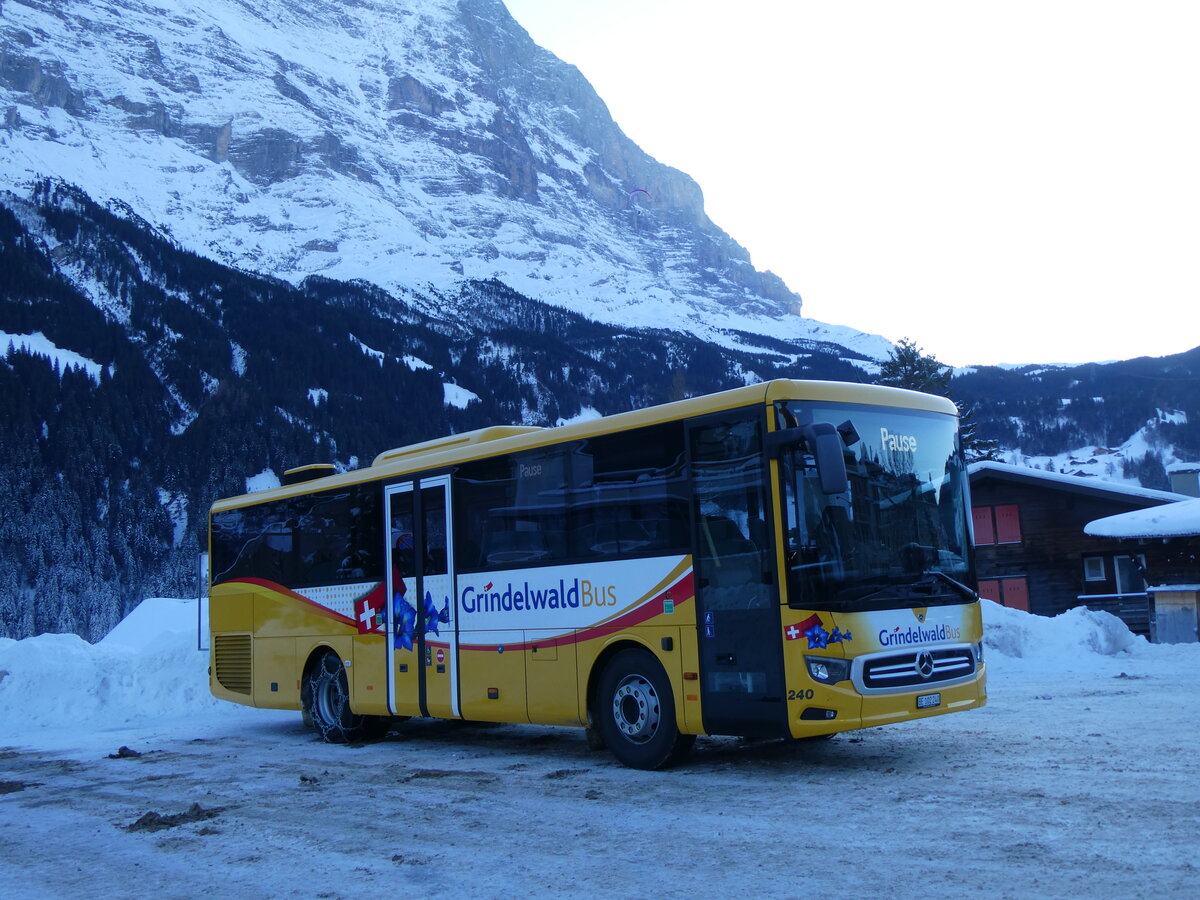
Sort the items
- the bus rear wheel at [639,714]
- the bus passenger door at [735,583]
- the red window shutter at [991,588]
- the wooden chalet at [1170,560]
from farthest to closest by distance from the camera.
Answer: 1. the red window shutter at [991,588]
2. the wooden chalet at [1170,560]
3. the bus rear wheel at [639,714]
4. the bus passenger door at [735,583]

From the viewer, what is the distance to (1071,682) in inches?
586

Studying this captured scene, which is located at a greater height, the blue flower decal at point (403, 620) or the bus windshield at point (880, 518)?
the bus windshield at point (880, 518)

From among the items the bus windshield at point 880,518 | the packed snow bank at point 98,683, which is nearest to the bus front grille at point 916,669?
the bus windshield at point 880,518

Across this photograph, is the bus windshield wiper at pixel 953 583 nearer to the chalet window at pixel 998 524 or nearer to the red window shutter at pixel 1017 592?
the chalet window at pixel 998 524

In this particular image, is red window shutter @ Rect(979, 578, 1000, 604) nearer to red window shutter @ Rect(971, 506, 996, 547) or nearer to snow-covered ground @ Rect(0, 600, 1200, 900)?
red window shutter @ Rect(971, 506, 996, 547)

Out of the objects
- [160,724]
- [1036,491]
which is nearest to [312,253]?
[1036,491]

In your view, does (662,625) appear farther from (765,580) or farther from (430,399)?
(430,399)

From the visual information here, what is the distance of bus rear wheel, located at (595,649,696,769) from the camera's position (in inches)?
361

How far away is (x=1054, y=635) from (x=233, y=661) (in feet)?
41.9

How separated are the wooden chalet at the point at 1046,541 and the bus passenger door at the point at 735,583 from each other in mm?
25493

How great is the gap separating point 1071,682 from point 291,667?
394 inches

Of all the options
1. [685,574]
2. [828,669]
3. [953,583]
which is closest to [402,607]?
[685,574]

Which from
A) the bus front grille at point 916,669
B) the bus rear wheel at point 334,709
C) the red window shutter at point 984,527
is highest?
the red window shutter at point 984,527

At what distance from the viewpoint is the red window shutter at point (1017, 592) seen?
110 ft
